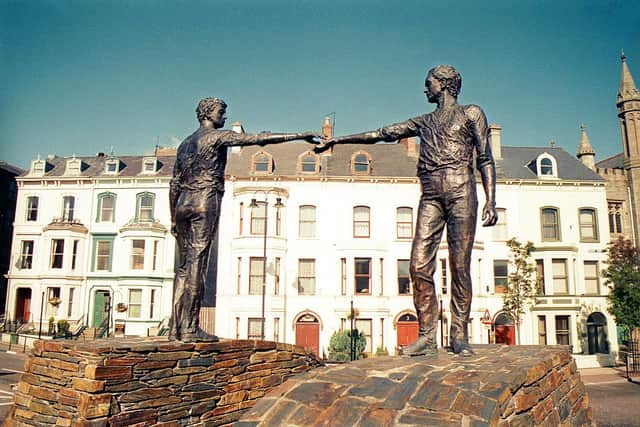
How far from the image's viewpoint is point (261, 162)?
29.3 metres

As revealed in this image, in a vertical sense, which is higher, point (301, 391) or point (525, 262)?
point (525, 262)

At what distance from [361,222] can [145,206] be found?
44.1 ft

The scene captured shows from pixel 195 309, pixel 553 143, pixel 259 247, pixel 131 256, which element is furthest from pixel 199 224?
pixel 553 143

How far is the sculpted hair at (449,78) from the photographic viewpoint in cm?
666

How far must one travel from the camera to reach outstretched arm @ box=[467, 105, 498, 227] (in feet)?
20.8

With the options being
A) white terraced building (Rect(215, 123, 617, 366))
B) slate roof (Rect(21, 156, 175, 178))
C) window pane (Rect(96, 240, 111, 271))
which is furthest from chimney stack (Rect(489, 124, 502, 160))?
window pane (Rect(96, 240, 111, 271))

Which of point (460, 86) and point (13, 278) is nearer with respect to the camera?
point (460, 86)

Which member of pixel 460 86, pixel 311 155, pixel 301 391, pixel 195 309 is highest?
pixel 311 155

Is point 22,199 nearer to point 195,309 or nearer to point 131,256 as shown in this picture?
point 131,256

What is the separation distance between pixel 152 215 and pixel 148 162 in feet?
12.1

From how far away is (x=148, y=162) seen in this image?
32156mm

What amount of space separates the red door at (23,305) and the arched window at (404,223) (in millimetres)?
22726

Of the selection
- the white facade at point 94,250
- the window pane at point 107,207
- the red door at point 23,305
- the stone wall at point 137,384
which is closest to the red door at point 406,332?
the white facade at point 94,250

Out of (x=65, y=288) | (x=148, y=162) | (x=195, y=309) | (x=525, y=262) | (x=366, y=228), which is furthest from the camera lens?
(x=148, y=162)
